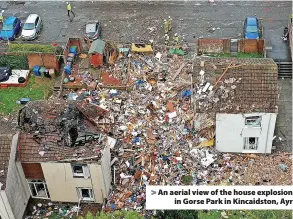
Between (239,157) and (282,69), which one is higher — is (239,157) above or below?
below

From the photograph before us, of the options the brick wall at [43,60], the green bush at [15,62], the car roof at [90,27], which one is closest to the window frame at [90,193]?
the brick wall at [43,60]

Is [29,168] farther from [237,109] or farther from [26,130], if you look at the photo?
[237,109]

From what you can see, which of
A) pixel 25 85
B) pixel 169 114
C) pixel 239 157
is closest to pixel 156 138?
pixel 169 114

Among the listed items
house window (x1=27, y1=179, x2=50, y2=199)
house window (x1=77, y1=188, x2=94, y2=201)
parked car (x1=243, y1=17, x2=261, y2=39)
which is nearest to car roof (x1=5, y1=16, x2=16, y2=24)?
house window (x1=27, y1=179, x2=50, y2=199)

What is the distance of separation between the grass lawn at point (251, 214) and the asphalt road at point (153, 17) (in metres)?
17.2

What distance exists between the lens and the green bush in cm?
4128

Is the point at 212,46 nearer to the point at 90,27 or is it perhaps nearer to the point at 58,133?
the point at 90,27

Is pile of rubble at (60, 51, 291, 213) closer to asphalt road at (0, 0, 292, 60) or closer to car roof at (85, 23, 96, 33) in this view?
car roof at (85, 23, 96, 33)

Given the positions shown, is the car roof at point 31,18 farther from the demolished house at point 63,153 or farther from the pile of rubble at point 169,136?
the demolished house at point 63,153

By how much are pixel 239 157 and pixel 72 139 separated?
35.3 ft

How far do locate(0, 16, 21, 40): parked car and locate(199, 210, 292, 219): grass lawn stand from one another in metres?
23.6

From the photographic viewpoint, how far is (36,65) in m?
41.0

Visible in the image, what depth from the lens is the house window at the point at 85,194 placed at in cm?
3111

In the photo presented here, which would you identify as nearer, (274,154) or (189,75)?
(274,154)
